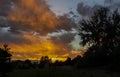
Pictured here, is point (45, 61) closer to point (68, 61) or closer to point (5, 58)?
point (68, 61)

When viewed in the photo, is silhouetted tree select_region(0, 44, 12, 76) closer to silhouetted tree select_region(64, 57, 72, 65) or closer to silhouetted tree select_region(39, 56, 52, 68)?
silhouetted tree select_region(39, 56, 52, 68)

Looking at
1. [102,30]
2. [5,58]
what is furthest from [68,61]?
[5,58]

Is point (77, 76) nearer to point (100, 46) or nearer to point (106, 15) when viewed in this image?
point (100, 46)

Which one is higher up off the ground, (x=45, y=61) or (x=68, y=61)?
(x=68, y=61)

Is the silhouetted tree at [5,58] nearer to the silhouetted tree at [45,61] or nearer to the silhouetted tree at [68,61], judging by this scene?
the silhouetted tree at [45,61]

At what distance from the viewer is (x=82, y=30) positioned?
85.8 metres

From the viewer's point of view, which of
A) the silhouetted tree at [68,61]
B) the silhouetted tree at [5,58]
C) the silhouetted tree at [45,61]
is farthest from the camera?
the silhouetted tree at [68,61]

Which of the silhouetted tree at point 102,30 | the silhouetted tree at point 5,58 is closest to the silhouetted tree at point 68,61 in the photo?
the silhouetted tree at point 102,30

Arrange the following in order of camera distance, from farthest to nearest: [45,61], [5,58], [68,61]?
[68,61] < [45,61] < [5,58]

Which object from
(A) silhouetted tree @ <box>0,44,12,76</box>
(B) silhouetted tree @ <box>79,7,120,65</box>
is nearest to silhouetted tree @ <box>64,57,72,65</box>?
(B) silhouetted tree @ <box>79,7,120,65</box>

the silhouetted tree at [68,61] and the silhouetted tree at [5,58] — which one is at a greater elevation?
the silhouetted tree at [68,61]

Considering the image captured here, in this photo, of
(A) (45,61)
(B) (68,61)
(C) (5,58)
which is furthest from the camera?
(B) (68,61)

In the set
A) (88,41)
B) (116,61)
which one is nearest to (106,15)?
(88,41)

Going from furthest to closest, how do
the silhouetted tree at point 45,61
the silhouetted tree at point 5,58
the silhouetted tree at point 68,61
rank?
the silhouetted tree at point 68,61
the silhouetted tree at point 45,61
the silhouetted tree at point 5,58
